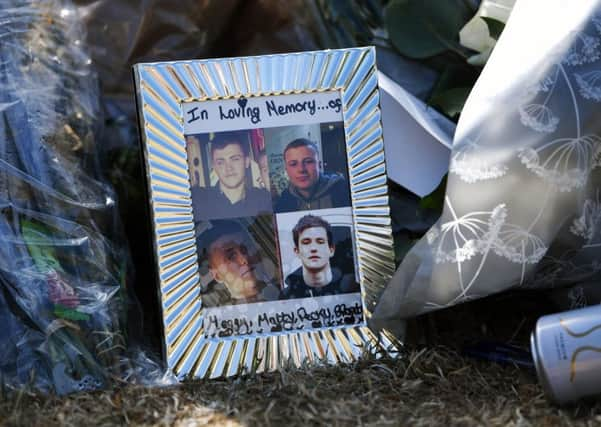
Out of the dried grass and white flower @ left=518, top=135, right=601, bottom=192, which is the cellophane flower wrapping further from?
white flower @ left=518, top=135, right=601, bottom=192

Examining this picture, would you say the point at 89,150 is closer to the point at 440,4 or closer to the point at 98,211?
the point at 98,211

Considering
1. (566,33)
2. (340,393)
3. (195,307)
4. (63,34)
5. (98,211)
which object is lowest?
(340,393)

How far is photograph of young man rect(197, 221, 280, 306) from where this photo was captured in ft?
3.68

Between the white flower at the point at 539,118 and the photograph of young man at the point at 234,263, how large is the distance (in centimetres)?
40

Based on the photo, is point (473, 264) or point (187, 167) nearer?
point (473, 264)

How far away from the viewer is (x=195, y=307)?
1104 mm

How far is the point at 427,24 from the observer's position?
1309 millimetres

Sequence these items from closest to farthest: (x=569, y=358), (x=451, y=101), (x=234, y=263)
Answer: (x=569, y=358), (x=234, y=263), (x=451, y=101)

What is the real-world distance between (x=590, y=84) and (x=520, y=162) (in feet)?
0.44

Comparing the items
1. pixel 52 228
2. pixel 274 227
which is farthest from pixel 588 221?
pixel 52 228

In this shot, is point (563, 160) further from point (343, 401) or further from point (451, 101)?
point (343, 401)

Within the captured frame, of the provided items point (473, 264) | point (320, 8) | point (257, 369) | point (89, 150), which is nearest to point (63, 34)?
point (89, 150)

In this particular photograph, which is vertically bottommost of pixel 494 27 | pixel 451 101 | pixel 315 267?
pixel 315 267

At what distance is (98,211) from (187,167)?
162 mm
